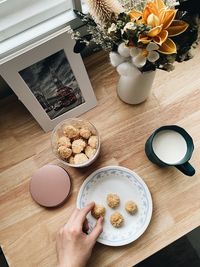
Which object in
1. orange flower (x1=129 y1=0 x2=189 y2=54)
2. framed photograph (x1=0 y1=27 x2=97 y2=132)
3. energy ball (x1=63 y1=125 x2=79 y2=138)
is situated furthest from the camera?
energy ball (x1=63 y1=125 x2=79 y2=138)

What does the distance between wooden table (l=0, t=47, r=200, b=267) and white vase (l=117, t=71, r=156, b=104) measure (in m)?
0.03

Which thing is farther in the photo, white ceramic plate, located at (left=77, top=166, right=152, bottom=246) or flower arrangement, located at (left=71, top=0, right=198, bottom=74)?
white ceramic plate, located at (left=77, top=166, right=152, bottom=246)

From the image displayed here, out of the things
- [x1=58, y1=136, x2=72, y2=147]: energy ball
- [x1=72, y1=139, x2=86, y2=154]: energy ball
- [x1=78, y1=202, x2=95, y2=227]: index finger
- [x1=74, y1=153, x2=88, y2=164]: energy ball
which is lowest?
[x1=78, y1=202, x2=95, y2=227]: index finger

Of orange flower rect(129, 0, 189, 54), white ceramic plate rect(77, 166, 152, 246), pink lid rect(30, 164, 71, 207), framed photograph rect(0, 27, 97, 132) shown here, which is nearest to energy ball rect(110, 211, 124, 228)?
white ceramic plate rect(77, 166, 152, 246)

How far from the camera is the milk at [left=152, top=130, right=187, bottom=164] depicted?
0.80 metres

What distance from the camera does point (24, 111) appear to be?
35.5 inches

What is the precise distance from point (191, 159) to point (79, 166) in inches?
11.0

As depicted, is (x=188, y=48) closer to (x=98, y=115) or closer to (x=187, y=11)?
(x=187, y=11)

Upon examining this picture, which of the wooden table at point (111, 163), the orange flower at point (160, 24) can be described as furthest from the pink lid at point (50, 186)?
the orange flower at point (160, 24)

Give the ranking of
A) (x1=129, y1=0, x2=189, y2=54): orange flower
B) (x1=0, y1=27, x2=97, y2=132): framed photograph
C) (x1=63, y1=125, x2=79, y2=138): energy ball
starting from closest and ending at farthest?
(x1=129, y1=0, x2=189, y2=54): orange flower < (x1=0, y1=27, x2=97, y2=132): framed photograph < (x1=63, y1=125, x2=79, y2=138): energy ball

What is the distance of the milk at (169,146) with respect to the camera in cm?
80

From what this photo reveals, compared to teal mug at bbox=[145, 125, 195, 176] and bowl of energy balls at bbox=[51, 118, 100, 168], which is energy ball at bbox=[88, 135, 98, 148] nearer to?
bowl of energy balls at bbox=[51, 118, 100, 168]

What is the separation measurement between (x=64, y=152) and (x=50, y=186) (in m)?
0.10

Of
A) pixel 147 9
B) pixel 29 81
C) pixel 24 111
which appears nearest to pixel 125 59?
pixel 147 9
